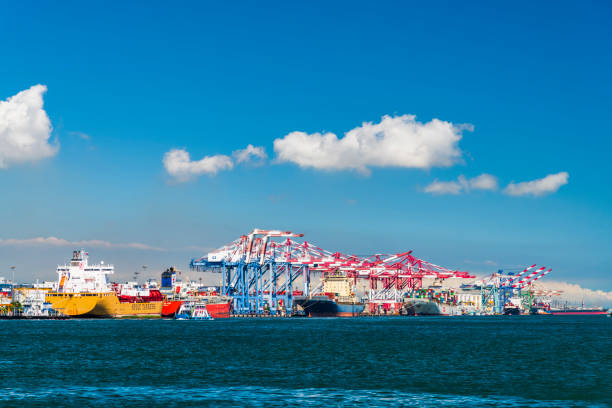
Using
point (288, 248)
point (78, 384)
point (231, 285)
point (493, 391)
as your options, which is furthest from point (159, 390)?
point (288, 248)

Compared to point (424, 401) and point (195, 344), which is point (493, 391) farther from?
point (195, 344)

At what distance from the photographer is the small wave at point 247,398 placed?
31.7 meters

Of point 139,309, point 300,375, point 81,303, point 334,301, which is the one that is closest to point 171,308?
point 139,309

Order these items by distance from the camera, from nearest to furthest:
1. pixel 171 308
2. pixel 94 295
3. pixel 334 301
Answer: pixel 94 295 < pixel 171 308 < pixel 334 301

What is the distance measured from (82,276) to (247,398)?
11431 centimetres

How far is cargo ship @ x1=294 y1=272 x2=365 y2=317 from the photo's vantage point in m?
173

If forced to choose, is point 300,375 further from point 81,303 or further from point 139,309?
point 139,309

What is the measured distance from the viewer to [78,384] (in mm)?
37719

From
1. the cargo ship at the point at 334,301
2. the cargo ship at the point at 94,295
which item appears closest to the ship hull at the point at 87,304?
the cargo ship at the point at 94,295

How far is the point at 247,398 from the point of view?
108ft

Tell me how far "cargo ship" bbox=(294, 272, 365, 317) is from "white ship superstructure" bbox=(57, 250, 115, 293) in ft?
172

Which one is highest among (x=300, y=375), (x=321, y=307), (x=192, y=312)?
(x=321, y=307)

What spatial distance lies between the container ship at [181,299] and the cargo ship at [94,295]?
2.88 m

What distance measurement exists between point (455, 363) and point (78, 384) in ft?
83.7
